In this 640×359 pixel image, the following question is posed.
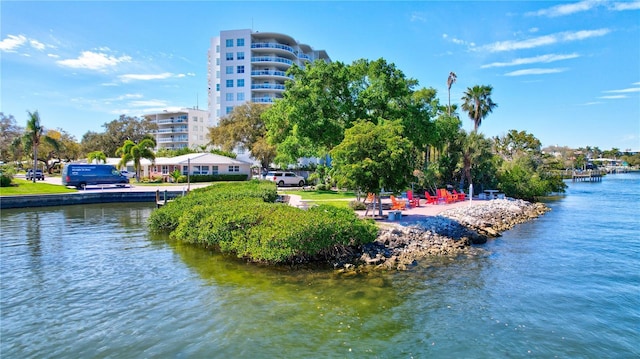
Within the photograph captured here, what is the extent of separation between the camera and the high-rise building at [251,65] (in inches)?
3000

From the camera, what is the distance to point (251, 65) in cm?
7656

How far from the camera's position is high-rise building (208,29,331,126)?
76188 millimetres

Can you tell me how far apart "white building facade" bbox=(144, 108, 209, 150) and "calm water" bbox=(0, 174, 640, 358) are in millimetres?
79290

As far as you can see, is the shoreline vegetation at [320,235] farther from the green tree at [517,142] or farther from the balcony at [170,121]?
the balcony at [170,121]

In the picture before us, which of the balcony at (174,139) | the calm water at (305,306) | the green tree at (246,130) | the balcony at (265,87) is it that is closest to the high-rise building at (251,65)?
the balcony at (265,87)

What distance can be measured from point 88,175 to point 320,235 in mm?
36334

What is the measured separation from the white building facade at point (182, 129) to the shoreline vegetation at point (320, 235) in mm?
77161

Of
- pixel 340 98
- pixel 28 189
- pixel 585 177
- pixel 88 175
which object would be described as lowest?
pixel 28 189

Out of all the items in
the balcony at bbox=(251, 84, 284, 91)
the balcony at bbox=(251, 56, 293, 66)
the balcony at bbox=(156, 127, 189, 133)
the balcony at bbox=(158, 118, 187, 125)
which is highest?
the balcony at bbox=(251, 56, 293, 66)

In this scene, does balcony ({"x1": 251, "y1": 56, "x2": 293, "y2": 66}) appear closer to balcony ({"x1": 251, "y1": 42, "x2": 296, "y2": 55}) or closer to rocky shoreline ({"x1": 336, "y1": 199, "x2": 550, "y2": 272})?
balcony ({"x1": 251, "y1": 42, "x2": 296, "y2": 55})

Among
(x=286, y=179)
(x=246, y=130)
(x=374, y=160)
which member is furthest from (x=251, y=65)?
(x=374, y=160)

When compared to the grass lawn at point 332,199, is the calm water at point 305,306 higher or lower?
lower

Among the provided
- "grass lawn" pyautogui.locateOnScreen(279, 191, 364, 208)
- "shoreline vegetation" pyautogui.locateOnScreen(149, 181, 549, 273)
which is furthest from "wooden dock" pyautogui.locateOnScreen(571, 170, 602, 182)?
"shoreline vegetation" pyautogui.locateOnScreen(149, 181, 549, 273)

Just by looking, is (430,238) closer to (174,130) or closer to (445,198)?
(445,198)
